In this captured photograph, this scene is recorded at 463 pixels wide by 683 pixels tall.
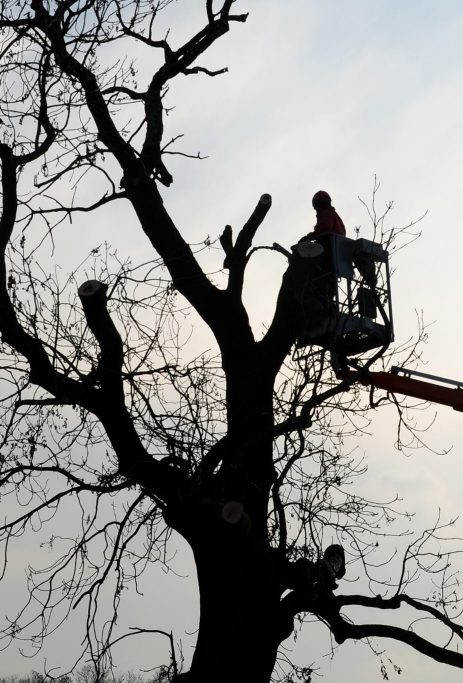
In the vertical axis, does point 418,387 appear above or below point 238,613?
above

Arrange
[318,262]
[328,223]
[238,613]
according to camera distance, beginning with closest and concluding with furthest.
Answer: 1. [238,613]
2. [318,262]
3. [328,223]

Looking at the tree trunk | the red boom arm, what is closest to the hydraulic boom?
the red boom arm

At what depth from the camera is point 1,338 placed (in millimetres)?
7832

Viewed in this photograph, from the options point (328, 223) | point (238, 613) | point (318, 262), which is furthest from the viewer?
point (328, 223)

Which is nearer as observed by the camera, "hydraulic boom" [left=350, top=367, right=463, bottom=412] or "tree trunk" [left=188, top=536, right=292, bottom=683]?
"tree trunk" [left=188, top=536, right=292, bottom=683]

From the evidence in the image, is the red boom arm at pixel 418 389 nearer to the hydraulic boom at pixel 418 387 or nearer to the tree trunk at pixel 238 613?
the hydraulic boom at pixel 418 387

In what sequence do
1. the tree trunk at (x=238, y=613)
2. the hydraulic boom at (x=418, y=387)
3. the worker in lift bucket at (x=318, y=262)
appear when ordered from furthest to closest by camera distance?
the hydraulic boom at (x=418, y=387), the worker in lift bucket at (x=318, y=262), the tree trunk at (x=238, y=613)

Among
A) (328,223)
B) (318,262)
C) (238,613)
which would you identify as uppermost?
(328,223)

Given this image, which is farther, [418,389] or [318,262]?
[418,389]

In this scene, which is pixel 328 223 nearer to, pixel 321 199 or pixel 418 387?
pixel 321 199

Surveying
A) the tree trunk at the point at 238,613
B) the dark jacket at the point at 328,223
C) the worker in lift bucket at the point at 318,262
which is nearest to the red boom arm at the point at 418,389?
the worker in lift bucket at the point at 318,262

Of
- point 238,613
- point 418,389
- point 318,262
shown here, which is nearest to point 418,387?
point 418,389

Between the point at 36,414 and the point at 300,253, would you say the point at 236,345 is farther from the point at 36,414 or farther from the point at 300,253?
the point at 36,414

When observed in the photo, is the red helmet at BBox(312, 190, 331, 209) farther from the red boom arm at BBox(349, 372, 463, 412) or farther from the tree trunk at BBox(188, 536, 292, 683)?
the tree trunk at BBox(188, 536, 292, 683)
